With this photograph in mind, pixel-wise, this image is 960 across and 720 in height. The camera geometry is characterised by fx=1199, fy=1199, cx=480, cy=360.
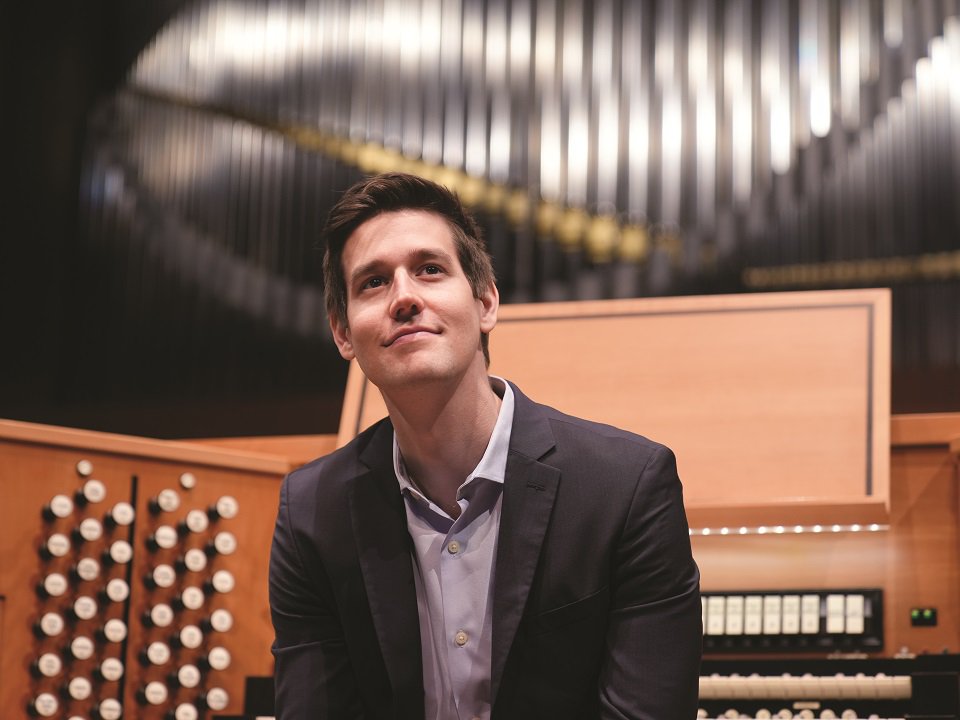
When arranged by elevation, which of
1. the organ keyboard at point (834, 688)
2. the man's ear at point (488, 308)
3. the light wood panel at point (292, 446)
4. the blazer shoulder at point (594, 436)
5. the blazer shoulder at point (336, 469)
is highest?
the man's ear at point (488, 308)

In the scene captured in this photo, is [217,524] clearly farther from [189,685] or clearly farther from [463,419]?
[463,419]

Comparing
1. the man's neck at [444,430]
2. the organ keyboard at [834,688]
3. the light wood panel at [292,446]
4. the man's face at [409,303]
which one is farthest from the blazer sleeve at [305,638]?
the light wood panel at [292,446]

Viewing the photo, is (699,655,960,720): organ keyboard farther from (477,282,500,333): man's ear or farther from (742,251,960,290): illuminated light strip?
(742,251,960,290): illuminated light strip

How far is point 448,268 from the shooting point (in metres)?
1.96

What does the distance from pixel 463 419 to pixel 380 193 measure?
1.32ft

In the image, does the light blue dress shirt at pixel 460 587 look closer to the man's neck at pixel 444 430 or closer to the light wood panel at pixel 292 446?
the man's neck at pixel 444 430

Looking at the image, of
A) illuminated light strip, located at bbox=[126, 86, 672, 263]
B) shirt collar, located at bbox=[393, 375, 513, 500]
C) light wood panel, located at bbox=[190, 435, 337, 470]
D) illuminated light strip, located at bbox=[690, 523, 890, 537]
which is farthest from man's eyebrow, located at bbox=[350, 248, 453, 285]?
illuminated light strip, located at bbox=[126, 86, 672, 263]

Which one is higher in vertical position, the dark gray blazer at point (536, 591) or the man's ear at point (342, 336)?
the man's ear at point (342, 336)

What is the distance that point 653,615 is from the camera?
6.04 feet

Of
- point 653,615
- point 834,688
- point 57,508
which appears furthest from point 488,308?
point 57,508

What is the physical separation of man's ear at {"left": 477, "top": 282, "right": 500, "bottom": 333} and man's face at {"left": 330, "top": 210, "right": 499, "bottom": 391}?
25mm

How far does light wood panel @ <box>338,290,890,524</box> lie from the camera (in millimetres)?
2965

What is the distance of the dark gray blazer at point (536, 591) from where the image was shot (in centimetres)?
183

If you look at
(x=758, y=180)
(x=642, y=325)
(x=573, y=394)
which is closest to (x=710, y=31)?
(x=758, y=180)
